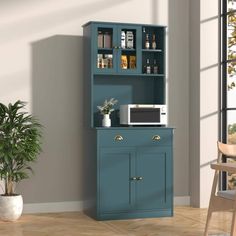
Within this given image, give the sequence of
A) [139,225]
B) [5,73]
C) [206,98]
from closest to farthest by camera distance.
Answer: [139,225] < [5,73] < [206,98]

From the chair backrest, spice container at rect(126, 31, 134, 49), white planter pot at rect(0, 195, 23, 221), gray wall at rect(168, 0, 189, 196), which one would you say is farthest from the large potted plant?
Result: the chair backrest

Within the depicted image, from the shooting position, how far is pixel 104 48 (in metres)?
6.58

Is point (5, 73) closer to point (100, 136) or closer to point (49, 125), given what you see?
point (49, 125)

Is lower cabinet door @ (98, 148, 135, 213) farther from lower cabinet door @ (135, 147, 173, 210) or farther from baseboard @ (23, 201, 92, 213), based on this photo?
baseboard @ (23, 201, 92, 213)

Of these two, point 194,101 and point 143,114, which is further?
point 194,101

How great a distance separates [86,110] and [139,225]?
156cm

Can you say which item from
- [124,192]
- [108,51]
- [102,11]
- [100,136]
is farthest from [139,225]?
[102,11]

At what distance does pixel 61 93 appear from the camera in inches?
271

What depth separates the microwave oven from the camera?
6621mm

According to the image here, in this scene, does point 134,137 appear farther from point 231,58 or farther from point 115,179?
point 231,58

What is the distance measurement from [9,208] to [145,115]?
1.88 meters

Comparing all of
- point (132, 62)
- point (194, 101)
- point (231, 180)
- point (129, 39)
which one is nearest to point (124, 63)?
point (132, 62)

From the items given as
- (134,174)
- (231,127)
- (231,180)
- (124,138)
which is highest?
(231,127)

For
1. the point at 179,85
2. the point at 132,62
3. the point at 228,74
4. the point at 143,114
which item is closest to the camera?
the point at 143,114
